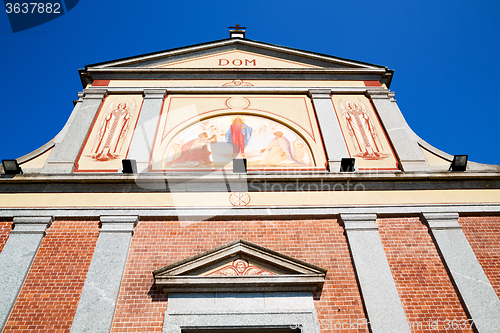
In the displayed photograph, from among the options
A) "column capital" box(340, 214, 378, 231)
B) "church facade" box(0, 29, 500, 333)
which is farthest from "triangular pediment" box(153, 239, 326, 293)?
"column capital" box(340, 214, 378, 231)

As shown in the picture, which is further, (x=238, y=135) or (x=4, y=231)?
(x=238, y=135)

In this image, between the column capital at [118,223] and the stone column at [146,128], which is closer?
the column capital at [118,223]

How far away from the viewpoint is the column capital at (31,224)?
7.26m

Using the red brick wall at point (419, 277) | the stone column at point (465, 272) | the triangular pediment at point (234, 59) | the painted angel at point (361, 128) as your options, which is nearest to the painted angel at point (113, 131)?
the triangular pediment at point (234, 59)

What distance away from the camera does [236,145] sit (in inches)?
371

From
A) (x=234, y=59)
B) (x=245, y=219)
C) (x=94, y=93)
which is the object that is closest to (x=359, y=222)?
(x=245, y=219)

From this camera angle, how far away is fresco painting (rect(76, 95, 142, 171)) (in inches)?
346

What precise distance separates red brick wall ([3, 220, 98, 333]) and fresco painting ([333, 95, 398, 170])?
241 inches

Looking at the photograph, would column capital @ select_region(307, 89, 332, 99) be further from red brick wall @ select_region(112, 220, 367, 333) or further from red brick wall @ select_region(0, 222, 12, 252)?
red brick wall @ select_region(0, 222, 12, 252)

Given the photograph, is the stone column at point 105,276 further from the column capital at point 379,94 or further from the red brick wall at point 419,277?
the column capital at point 379,94

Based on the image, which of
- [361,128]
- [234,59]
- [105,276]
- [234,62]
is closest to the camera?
[105,276]

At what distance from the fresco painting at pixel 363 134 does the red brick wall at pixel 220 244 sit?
2.20 m

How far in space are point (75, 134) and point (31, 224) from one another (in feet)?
9.07

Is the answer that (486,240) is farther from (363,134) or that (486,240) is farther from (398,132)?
(363,134)
